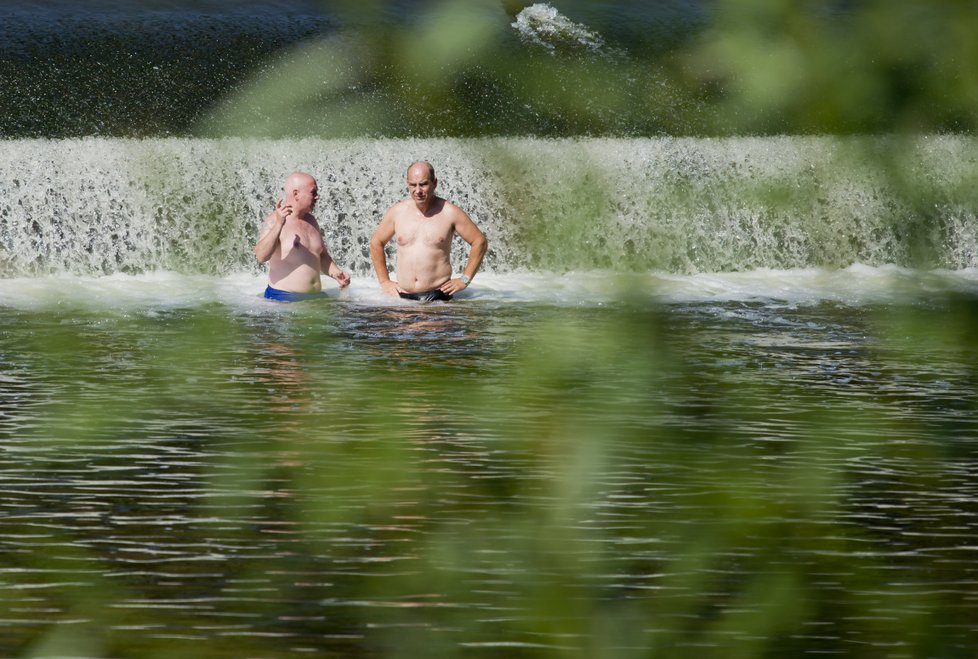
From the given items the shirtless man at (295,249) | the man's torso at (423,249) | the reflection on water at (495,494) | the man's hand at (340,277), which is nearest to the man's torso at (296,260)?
the shirtless man at (295,249)

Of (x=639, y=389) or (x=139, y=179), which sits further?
(x=639, y=389)

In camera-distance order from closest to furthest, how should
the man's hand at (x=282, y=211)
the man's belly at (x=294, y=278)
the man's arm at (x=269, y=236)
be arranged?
the man's hand at (x=282, y=211), the man's arm at (x=269, y=236), the man's belly at (x=294, y=278)

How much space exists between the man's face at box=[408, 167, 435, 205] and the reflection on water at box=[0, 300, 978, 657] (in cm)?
238

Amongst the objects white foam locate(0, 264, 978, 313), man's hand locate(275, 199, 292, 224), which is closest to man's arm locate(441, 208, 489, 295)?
white foam locate(0, 264, 978, 313)

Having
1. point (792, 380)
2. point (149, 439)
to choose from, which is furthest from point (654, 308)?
point (792, 380)

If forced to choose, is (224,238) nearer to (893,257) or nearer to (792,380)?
(893,257)

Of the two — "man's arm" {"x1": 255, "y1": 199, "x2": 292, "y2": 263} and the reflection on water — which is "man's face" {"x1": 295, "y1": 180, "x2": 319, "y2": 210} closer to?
"man's arm" {"x1": 255, "y1": 199, "x2": 292, "y2": 263}

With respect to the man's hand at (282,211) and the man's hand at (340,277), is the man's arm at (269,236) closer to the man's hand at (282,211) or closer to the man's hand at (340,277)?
the man's hand at (282,211)

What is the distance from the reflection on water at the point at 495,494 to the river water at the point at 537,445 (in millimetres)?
13

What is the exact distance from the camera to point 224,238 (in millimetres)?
1985

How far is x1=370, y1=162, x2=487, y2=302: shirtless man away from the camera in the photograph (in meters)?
11.8

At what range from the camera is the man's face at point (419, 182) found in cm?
1179

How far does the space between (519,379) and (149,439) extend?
4.12 meters

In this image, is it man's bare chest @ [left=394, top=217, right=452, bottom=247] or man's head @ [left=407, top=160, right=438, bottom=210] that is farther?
man's bare chest @ [left=394, top=217, right=452, bottom=247]
